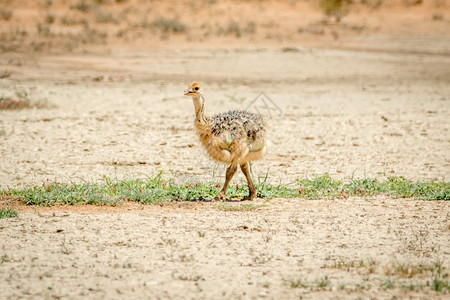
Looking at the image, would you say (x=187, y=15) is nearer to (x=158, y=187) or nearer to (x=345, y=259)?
(x=158, y=187)

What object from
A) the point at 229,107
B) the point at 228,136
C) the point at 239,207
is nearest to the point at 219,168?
the point at 228,136

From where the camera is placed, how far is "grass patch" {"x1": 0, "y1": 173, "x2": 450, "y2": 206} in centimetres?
803

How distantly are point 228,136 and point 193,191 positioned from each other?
34.1 inches

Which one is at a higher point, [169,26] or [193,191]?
[169,26]

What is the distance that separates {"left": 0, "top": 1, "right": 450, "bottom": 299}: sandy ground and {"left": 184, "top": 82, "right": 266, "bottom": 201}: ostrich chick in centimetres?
54

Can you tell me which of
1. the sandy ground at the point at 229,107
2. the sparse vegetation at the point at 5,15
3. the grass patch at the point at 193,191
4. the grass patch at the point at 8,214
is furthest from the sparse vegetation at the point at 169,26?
the grass patch at the point at 8,214

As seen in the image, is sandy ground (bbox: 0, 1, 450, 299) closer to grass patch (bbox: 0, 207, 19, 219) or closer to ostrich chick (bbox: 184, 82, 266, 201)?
grass patch (bbox: 0, 207, 19, 219)

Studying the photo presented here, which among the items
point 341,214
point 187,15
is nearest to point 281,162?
point 341,214

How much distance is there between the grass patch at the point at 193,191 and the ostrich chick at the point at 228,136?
0.38 meters

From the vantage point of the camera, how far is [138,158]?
10.6 metres

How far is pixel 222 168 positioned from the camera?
410 inches

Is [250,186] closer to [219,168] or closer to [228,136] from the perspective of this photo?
[228,136]

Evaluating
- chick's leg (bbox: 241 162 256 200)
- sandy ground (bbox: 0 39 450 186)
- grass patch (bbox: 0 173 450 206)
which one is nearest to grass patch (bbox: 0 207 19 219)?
grass patch (bbox: 0 173 450 206)

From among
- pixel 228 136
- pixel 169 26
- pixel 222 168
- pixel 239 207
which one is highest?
pixel 169 26
